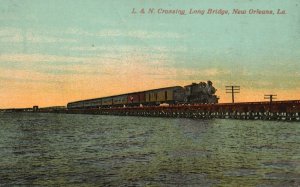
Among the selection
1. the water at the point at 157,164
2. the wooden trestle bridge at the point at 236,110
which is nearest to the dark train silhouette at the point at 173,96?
the wooden trestle bridge at the point at 236,110

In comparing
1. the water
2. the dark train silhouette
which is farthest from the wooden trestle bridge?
the water

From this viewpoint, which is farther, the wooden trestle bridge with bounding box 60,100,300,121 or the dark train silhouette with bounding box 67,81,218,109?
the dark train silhouette with bounding box 67,81,218,109

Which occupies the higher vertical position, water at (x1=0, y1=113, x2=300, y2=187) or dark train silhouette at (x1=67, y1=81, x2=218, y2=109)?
dark train silhouette at (x1=67, y1=81, x2=218, y2=109)

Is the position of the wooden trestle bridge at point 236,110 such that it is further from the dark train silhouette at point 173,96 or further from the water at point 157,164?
the water at point 157,164

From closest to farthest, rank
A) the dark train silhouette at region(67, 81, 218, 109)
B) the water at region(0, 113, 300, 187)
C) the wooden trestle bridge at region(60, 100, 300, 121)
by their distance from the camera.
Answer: the water at region(0, 113, 300, 187), the wooden trestle bridge at region(60, 100, 300, 121), the dark train silhouette at region(67, 81, 218, 109)

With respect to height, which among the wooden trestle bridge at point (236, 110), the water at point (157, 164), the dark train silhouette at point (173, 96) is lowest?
the water at point (157, 164)

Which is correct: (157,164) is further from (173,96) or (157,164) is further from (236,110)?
(173,96)

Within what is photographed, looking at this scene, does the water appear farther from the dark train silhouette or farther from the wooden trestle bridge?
the dark train silhouette

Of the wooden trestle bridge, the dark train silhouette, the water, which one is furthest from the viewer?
the dark train silhouette
